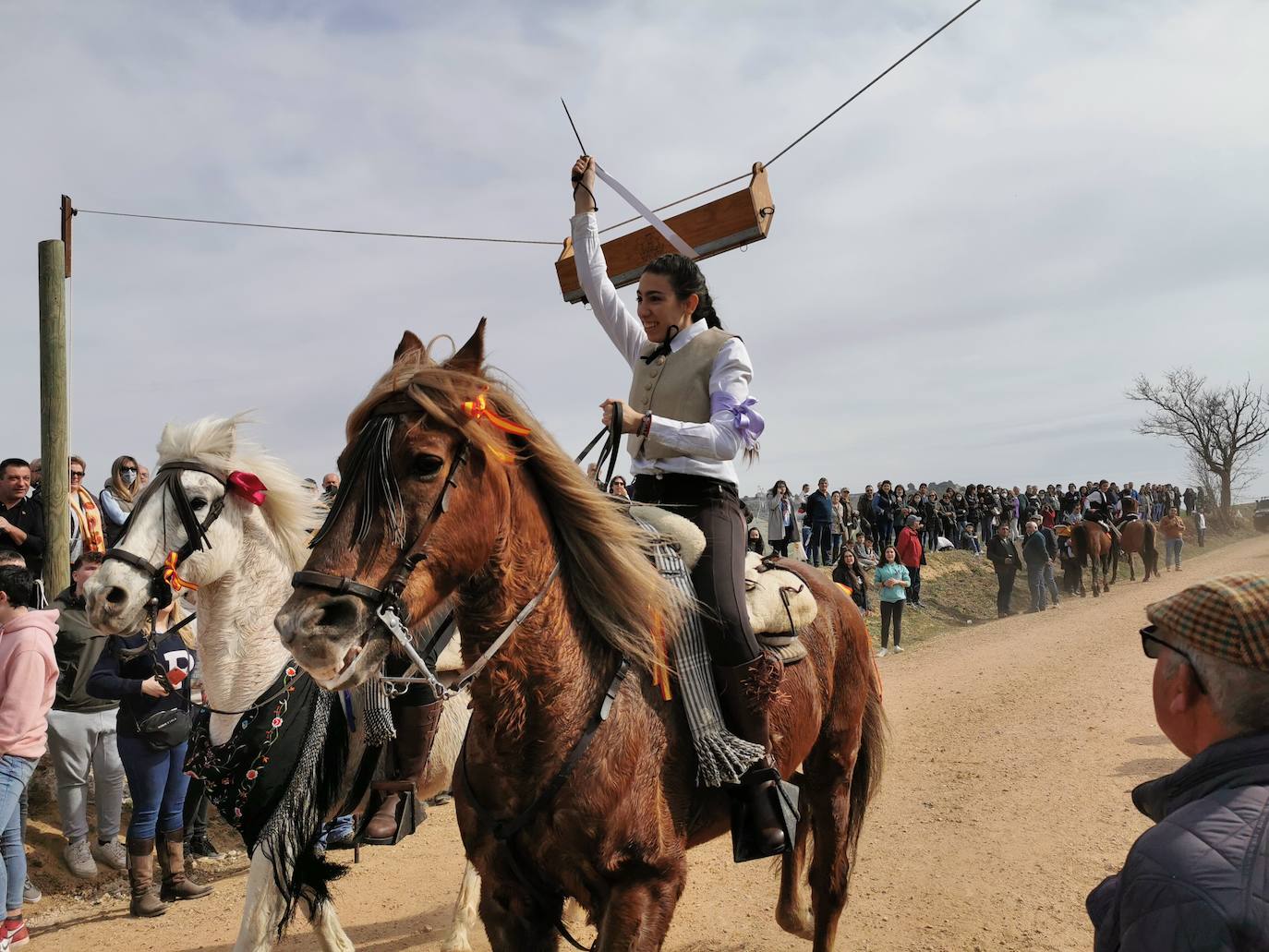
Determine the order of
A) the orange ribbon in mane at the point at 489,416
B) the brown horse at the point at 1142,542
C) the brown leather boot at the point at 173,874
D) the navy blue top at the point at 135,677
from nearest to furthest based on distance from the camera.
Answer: the orange ribbon in mane at the point at 489,416, the navy blue top at the point at 135,677, the brown leather boot at the point at 173,874, the brown horse at the point at 1142,542

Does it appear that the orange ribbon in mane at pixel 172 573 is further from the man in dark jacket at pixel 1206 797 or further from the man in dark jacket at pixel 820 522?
the man in dark jacket at pixel 820 522

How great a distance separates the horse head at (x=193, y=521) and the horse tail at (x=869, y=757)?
311cm

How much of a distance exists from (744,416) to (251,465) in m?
2.77

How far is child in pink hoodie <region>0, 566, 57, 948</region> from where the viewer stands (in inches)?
194

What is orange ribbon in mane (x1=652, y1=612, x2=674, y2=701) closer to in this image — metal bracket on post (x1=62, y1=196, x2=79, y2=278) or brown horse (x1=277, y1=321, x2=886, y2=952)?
brown horse (x1=277, y1=321, x2=886, y2=952)

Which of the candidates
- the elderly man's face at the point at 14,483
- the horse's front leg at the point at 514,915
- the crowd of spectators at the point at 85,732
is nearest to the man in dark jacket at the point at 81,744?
the crowd of spectators at the point at 85,732

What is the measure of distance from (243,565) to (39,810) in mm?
4245

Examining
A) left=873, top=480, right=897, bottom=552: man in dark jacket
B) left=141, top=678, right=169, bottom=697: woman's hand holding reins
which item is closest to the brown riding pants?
left=141, top=678, right=169, bottom=697: woman's hand holding reins

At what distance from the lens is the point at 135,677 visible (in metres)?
6.02

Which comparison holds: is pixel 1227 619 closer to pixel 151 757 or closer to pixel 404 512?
pixel 404 512

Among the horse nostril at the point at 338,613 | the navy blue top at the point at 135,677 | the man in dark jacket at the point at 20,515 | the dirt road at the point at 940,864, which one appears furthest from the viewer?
the man in dark jacket at the point at 20,515

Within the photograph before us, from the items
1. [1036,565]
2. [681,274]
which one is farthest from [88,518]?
[1036,565]

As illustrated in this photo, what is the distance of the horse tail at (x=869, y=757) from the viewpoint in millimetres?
4961

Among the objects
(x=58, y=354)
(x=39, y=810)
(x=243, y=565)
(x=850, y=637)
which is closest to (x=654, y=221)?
(x=850, y=637)
